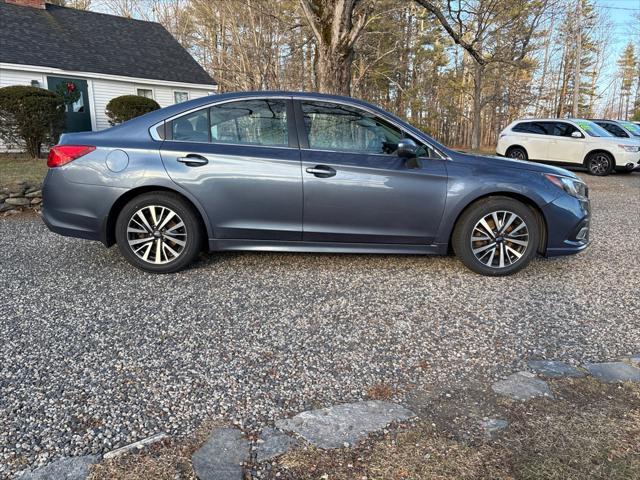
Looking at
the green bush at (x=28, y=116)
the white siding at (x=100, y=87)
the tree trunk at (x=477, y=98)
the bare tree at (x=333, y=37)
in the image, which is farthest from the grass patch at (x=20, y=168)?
the tree trunk at (x=477, y=98)

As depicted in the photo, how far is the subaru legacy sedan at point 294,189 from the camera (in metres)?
3.84

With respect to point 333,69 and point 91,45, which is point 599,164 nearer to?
point 333,69

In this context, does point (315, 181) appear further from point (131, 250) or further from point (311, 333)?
point (131, 250)

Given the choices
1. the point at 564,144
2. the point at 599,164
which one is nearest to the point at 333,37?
the point at 564,144

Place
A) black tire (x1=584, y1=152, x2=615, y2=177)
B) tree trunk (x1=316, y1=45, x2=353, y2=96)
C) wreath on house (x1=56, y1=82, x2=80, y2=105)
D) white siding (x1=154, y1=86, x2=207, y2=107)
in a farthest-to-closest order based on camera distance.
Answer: white siding (x1=154, y1=86, x2=207, y2=107), wreath on house (x1=56, y1=82, x2=80, y2=105), black tire (x1=584, y1=152, x2=615, y2=177), tree trunk (x1=316, y1=45, x2=353, y2=96)

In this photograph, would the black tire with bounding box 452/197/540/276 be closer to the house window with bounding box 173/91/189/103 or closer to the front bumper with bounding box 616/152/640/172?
the front bumper with bounding box 616/152/640/172

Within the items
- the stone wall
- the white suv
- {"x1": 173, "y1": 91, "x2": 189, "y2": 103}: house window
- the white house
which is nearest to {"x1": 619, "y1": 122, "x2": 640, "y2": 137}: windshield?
the white suv

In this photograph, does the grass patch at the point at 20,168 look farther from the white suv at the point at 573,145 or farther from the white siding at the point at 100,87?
the white suv at the point at 573,145

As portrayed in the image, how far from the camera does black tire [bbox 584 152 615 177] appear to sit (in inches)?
512

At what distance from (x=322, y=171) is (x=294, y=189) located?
0.29 meters

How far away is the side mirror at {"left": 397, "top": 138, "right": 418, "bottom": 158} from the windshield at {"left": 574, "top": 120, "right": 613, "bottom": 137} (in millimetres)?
12019

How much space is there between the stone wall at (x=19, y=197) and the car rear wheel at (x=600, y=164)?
14205 mm

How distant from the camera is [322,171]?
12.6 ft

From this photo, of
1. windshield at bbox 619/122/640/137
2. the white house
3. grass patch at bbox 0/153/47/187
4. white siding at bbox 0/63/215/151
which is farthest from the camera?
the white house
